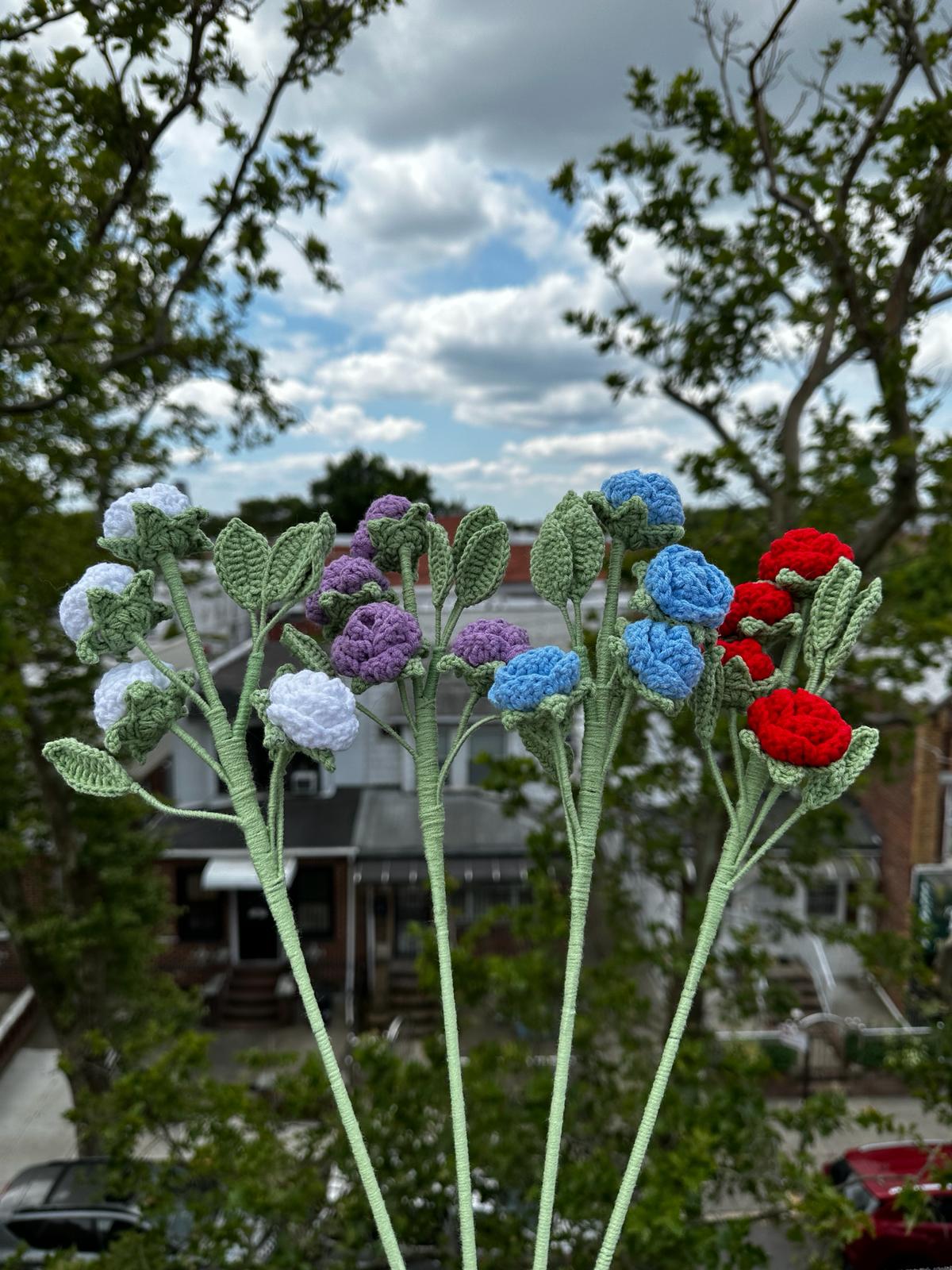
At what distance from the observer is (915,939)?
164 inches

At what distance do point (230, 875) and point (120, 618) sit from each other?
9.32 meters

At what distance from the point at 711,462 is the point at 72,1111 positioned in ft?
14.3

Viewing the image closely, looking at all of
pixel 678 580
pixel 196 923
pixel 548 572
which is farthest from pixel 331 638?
pixel 196 923

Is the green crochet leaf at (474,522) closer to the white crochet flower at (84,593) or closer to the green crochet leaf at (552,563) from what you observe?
the green crochet leaf at (552,563)

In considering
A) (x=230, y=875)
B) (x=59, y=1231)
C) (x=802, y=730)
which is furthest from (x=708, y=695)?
(x=230, y=875)

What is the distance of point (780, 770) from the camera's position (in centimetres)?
110

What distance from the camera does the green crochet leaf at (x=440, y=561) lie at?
1249mm

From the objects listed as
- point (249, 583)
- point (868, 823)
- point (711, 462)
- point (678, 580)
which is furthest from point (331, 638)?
point (868, 823)

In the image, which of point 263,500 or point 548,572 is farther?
point 263,500

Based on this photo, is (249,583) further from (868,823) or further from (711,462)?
(868,823)

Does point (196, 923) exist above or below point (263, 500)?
below

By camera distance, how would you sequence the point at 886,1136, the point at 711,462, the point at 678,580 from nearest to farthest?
1. the point at 678,580
2. the point at 711,462
3. the point at 886,1136

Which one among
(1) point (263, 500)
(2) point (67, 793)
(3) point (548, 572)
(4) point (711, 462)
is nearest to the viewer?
(3) point (548, 572)

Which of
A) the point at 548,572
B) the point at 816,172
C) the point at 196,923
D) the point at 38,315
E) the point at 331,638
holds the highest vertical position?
the point at 816,172
